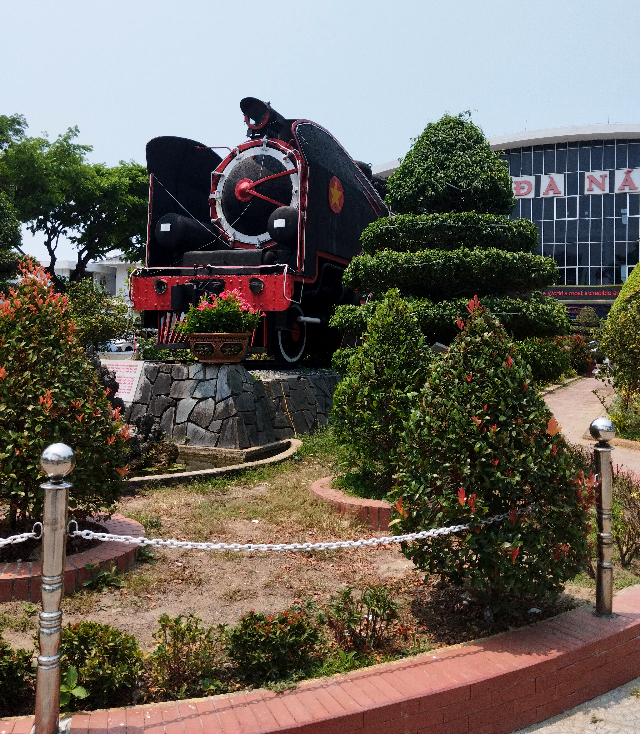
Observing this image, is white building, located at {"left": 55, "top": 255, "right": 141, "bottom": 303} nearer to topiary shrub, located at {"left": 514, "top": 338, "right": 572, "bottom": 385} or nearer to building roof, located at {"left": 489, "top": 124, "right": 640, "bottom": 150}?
building roof, located at {"left": 489, "top": 124, "right": 640, "bottom": 150}

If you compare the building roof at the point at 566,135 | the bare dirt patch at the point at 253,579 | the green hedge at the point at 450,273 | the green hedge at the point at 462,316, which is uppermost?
the building roof at the point at 566,135

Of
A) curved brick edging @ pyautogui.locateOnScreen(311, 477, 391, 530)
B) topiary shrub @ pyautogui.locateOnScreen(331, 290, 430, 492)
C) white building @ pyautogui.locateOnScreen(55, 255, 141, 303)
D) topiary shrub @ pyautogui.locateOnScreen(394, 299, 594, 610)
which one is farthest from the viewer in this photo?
white building @ pyautogui.locateOnScreen(55, 255, 141, 303)

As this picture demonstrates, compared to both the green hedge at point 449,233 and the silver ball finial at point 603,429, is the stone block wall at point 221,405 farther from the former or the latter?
the silver ball finial at point 603,429

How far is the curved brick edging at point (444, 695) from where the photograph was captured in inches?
95.6

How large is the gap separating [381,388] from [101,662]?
3790mm

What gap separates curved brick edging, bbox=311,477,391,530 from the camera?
5340mm

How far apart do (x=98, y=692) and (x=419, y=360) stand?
4128 mm

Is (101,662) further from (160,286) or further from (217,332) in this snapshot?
(160,286)

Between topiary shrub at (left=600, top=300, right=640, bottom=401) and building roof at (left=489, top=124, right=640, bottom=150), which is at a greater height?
building roof at (left=489, top=124, right=640, bottom=150)

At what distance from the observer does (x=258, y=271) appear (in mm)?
11180

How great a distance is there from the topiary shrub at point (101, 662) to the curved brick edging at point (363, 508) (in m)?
2.88

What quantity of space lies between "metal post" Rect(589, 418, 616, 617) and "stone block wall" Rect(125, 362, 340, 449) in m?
5.72

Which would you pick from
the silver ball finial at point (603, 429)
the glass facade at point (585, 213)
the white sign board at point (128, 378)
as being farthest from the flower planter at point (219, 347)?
the glass facade at point (585, 213)

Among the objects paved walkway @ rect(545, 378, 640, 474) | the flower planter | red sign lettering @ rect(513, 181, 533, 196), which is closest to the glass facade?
red sign lettering @ rect(513, 181, 533, 196)
